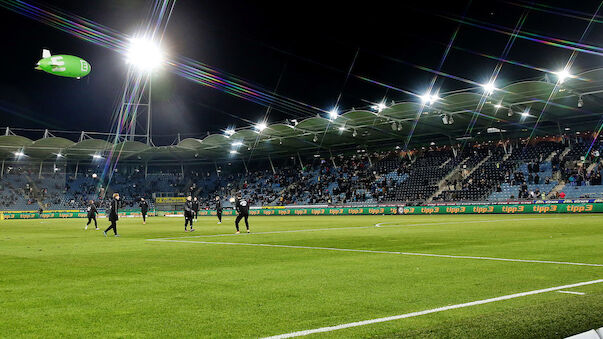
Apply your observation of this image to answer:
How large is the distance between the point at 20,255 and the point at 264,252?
6980 mm

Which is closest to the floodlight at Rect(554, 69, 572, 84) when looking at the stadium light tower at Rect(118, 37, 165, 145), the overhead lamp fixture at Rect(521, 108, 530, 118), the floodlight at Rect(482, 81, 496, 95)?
the floodlight at Rect(482, 81, 496, 95)

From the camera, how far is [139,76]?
61.4m

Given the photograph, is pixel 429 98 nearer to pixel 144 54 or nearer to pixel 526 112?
pixel 526 112

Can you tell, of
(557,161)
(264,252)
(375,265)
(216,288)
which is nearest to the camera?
(216,288)

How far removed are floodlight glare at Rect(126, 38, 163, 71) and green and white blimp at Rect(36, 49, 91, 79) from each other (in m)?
20.7

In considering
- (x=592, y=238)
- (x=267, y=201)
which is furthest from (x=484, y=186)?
(x=592, y=238)

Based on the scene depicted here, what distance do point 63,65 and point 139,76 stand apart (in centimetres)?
2747

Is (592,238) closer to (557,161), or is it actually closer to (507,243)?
(507,243)

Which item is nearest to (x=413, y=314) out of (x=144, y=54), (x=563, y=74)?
(x=563, y=74)

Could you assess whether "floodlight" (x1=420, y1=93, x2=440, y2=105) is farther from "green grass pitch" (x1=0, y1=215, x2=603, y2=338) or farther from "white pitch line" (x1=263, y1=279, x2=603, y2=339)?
"white pitch line" (x1=263, y1=279, x2=603, y2=339)

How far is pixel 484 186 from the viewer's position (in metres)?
A: 49.2

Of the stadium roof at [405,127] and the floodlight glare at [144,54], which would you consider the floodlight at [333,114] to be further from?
the floodlight glare at [144,54]

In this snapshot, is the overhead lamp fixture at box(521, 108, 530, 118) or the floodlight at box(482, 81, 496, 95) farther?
the overhead lamp fixture at box(521, 108, 530, 118)

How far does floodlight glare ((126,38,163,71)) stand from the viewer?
5566 centimetres
